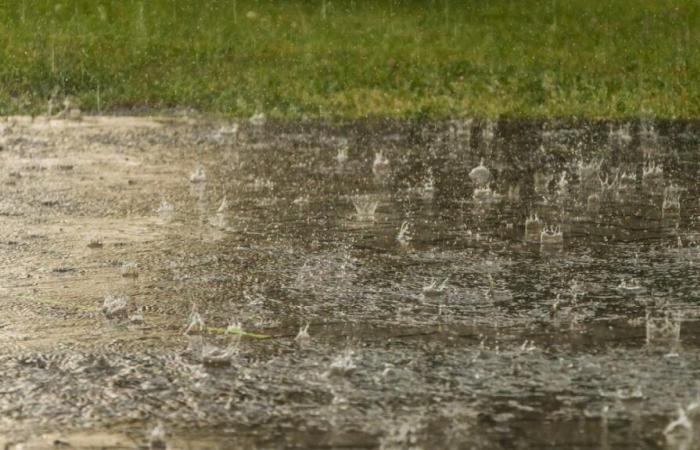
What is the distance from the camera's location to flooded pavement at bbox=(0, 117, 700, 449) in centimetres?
614

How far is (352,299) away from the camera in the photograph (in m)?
8.75

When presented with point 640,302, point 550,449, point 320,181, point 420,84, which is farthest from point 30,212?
point 420,84

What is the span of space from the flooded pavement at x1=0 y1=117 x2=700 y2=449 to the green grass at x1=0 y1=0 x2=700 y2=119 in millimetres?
4629

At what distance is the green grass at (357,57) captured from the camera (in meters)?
21.1

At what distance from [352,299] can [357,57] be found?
15.2 metres

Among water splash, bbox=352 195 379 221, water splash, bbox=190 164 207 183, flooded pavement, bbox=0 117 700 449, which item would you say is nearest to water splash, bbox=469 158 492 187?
flooded pavement, bbox=0 117 700 449

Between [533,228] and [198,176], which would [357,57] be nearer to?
[198,176]

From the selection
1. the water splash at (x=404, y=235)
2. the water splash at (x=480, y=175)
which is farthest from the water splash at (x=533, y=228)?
the water splash at (x=480, y=175)

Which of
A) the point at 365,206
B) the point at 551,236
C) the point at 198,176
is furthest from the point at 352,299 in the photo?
the point at 198,176

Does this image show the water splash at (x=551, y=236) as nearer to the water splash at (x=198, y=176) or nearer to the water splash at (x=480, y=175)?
the water splash at (x=480, y=175)

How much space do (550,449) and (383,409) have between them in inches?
35.0

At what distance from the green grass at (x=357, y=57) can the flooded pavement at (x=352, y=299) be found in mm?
4629

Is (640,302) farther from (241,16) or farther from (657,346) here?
(241,16)

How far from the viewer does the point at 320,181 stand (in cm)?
1427
